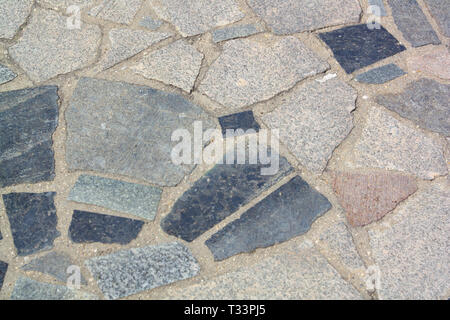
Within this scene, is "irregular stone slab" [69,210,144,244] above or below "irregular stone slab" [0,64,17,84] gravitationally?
below

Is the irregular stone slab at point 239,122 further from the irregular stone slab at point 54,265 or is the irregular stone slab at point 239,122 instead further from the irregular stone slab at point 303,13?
the irregular stone slab at point 54,265

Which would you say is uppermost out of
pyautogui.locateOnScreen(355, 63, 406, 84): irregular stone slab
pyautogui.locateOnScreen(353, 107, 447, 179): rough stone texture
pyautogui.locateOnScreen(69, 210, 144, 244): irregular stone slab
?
pyautogui.locateOnScreen(355, 63, 406, 84): irregular stone slab

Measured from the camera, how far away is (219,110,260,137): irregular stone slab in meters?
2.16

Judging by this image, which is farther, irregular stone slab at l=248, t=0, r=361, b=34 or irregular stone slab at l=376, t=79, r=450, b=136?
irregular stone slab at l=248, t=0, r=361, b=34

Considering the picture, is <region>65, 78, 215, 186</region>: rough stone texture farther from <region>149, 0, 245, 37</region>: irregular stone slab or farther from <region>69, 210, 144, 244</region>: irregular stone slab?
<region>149, 0, 245, 37</region>: irregular stone slab

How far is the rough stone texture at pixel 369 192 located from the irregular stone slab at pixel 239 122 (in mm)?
465

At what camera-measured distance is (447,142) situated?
222cm

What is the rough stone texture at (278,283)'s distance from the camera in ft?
5.74

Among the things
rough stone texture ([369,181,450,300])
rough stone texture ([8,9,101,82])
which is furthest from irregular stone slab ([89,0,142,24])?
rough stone texture ([369,181,450,300])

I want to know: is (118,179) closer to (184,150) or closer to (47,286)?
(184,150)

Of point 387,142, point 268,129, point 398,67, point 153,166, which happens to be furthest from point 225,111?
point 398,67

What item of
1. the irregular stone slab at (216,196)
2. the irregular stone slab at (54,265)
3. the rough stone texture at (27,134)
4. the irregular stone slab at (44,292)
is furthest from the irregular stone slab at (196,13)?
the irregular stone slab at (44,292)

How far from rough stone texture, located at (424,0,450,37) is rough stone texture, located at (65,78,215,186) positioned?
1657 millimetres

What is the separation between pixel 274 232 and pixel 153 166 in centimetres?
62
